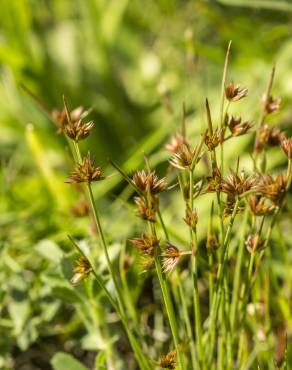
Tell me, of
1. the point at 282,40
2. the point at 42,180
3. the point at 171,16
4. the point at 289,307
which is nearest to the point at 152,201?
the point at 289,307

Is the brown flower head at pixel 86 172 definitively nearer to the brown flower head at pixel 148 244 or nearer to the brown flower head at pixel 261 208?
the brown flower head at pixel 148 244

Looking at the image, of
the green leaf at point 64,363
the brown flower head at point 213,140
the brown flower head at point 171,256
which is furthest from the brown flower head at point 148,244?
the green leaf at point 64,363

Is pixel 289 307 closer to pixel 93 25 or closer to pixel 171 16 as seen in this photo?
pixel 93 25

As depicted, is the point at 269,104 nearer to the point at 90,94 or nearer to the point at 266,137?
the point at 266,137

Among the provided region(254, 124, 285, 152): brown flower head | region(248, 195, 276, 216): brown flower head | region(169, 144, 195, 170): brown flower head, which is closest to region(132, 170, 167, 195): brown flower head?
region(169, 144, 195, 170): brown flower head

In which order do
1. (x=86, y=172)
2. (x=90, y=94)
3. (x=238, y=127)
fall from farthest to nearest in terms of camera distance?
(x=90, y=94) → (x=238, y=127) → (x=86, y=172)

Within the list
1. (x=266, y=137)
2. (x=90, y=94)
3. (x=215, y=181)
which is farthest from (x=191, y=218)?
(x=90, y=94)
